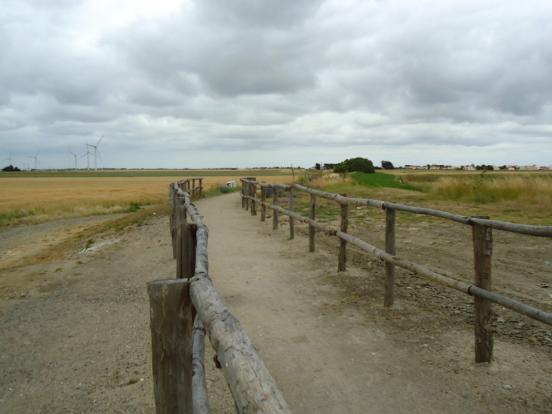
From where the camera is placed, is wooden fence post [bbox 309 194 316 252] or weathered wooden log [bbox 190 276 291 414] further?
wooden fence post [bbox 309 194 316 252]

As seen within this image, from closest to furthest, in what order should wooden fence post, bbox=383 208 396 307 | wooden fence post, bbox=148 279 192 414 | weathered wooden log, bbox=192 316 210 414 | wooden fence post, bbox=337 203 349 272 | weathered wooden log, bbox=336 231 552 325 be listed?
wooden fence post, bbox=148 279 192 414, weathered wooden log, bbox=192 316 210 414, weathered wooden log, bbox=336 231 552 325, wooden fence post, bbox=383 208 396 307, wooden fence post, bbox=337 203 349 272

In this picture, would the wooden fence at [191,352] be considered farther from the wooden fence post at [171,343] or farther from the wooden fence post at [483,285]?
the wooden fence post at [483,285]

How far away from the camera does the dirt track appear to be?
12.2ft

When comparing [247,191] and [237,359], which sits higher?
[247,191]

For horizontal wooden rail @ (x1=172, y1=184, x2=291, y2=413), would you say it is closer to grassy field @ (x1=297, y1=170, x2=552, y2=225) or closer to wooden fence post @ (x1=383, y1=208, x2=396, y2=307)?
wooden fence post @ (x1=383, y1=208, x2=396, y2=307)

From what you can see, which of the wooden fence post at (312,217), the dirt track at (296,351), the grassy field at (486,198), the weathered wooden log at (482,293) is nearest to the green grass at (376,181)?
the grassy field at (486,198)

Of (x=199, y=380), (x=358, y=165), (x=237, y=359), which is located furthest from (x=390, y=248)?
(x=358, y=165)

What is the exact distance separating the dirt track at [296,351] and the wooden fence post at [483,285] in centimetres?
15

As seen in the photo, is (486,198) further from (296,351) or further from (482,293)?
(296,351)

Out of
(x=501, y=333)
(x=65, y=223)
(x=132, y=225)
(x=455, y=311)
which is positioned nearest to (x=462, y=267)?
(x=455, y=311)

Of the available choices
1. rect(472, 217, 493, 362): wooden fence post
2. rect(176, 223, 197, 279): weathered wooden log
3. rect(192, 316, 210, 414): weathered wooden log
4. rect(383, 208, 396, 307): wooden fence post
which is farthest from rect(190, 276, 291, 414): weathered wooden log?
rect(383, 208, 396, 307): wooden fence post

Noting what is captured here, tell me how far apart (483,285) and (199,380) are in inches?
107

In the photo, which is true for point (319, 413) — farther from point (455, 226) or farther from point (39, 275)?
point (455, 226)

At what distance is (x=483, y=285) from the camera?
417cm
